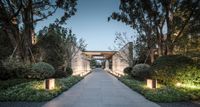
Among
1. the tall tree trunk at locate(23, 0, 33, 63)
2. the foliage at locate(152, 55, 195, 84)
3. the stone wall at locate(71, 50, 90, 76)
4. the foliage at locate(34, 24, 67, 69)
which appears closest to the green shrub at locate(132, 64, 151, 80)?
the foliage at locate(152, 55, 195, 84)

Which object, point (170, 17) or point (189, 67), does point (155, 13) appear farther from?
point (189, 67)

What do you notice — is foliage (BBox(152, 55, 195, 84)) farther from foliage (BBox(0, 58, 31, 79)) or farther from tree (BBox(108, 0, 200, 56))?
foliage (BBox(0, 58, 31, 79))

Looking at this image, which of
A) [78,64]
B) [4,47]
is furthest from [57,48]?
[78,64]

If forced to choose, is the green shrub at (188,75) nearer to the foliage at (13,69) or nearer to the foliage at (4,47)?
the foliage at (13,69)

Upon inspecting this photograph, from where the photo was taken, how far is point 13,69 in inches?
716

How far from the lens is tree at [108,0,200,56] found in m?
17.4

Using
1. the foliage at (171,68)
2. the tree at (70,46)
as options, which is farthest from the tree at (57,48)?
the foliage at (171,68)

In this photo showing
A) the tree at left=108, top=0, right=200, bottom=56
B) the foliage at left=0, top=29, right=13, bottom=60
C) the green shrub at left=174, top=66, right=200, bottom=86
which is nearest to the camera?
the green shrub at left=174, top=66, right=200, bottom=86

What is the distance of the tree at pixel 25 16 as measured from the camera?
18.4 metres

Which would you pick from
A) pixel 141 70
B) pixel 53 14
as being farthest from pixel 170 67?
pixel 53 14

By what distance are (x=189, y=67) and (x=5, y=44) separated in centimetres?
2138

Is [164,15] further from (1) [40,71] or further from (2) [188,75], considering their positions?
(1) [40,71]

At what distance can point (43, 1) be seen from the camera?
19.6m

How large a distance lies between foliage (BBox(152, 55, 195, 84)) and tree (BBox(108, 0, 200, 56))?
2911 millimetres
